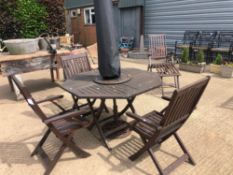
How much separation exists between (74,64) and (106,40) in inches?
42.8

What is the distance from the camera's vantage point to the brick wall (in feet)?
39.8

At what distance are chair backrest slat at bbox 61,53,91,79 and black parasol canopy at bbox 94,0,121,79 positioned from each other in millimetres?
871

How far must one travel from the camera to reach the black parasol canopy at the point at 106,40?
8.06 ft

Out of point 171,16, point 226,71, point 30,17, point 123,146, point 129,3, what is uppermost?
point 129,3

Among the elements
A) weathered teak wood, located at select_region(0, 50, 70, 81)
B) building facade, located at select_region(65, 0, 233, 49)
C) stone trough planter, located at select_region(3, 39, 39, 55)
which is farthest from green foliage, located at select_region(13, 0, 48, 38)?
weathered teak wood, located at select_region(0, 50, 70, 81)

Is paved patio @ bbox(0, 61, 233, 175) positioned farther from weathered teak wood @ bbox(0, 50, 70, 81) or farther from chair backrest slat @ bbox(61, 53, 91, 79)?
chair backrest slat @ bbox(61, 53, 91, 79)

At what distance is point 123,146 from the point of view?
2.63 meters

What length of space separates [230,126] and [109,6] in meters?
2.31

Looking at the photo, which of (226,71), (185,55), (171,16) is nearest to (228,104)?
(226,71)

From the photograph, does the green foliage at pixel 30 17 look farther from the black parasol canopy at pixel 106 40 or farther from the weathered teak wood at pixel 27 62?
the black parasol canopy at pixel 106 40

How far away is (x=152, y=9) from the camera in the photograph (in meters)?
8.38

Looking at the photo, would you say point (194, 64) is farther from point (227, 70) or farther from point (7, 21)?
point (7, 21)

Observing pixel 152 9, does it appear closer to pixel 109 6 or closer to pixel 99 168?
pixel 109 6

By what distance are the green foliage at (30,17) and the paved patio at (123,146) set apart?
519 centimetres
